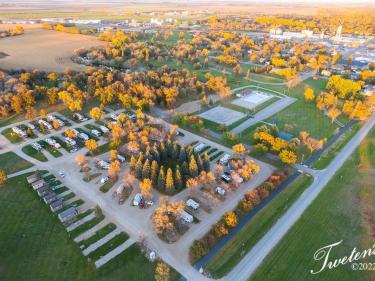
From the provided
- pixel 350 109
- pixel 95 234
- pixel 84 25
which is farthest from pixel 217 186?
pixel 84 25

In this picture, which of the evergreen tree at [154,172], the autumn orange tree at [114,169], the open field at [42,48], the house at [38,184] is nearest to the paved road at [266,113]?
the evergreen tree at [154,172]

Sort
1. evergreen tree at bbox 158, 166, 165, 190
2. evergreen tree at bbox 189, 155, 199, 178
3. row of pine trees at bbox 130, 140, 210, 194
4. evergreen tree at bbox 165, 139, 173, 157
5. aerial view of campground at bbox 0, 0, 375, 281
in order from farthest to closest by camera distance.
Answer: evergreen tree at bbox 165, 139, 173, 157 → evergreen tree at bbox 189, 155, 199, 178 → row of pine trees at bbox 130, 140, 210, 194 → evergreen tree at bbox 158, 166, 165, 190 → aerial view of campground at bbox 0, 0, 375, 281

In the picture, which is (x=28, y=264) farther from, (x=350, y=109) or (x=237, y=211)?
(x=350, y=109)

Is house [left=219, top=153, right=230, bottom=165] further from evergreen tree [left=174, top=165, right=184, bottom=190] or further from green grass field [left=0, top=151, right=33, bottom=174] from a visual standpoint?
green grass field [left=0, top=151, right=33, bottom=174]

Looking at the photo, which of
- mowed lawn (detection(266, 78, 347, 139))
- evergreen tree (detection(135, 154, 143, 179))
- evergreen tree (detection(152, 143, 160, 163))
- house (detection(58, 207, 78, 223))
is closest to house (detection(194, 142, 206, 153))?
evergreen tree (detection(152, 143, 160, 163))

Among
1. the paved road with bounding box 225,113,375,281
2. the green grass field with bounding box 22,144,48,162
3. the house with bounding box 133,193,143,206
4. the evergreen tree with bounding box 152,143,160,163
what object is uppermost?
the evergreen tree with bounding box 152,143,160,163
